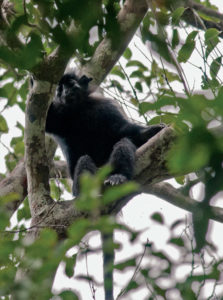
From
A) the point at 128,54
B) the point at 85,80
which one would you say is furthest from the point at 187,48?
the point at 128,54

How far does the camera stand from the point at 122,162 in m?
4.69

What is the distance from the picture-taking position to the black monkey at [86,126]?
221 inches

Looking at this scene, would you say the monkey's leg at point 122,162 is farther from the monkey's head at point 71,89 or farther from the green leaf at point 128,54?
the green leaf at point 128,54

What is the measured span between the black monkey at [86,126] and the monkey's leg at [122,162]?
244 millimetres

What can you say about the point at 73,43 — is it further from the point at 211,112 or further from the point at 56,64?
the point at 56,64

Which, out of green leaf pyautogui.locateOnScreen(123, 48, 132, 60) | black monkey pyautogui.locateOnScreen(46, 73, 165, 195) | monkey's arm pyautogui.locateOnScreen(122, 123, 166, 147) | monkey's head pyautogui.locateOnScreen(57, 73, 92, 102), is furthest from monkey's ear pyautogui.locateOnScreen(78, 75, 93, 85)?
green leaf pyautogui.locateOnScreen(123, 48, 132, 60)

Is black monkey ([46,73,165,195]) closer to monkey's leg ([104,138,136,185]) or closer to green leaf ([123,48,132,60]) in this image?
monkey's leg ([104,138,136,185])

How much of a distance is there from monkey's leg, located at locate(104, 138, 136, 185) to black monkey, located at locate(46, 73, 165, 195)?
0.24 m

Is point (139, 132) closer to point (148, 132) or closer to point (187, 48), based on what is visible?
point (148, 132)

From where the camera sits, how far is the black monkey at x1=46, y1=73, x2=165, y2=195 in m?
5.61

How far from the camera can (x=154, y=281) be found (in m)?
1.99

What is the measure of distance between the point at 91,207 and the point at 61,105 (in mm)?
4776

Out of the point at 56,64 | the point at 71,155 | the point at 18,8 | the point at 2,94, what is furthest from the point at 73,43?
the point at 71,155

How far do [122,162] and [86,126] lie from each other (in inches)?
58.9
